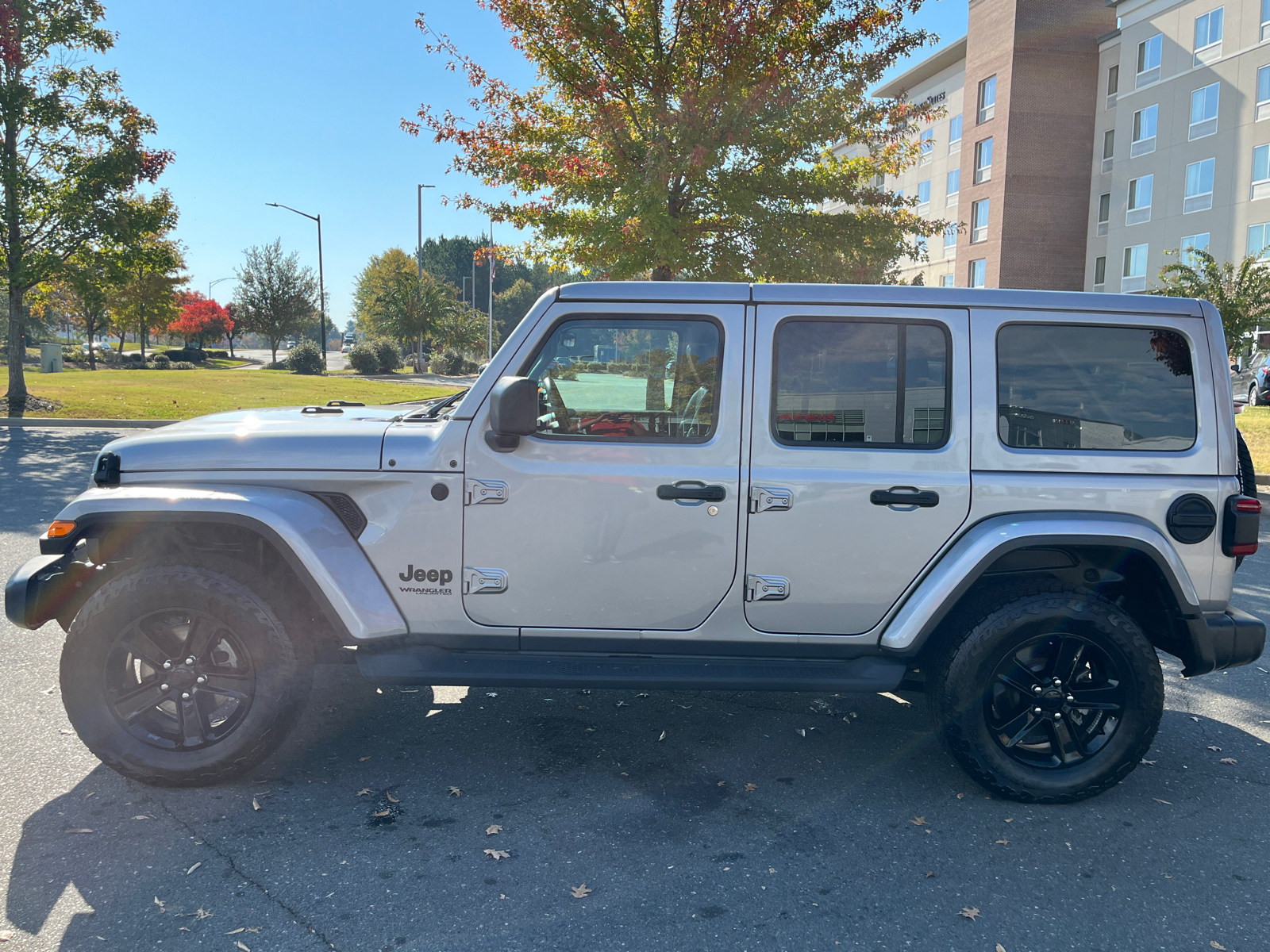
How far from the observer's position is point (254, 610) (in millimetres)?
3453

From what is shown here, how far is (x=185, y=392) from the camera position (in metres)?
24.4

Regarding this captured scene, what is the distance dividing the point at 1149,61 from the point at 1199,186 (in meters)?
6.91

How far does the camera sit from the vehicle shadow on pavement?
278 centimetres

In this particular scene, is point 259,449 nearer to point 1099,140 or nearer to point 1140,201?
point 1140,201

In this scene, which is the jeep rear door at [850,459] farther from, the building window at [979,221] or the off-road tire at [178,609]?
the building window at [979,221]

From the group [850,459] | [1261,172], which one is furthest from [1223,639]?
[1261,172]

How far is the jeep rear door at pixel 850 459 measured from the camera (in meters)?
3.55

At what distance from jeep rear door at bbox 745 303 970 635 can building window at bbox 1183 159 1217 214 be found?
3747 cm

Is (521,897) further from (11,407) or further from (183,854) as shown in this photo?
(11,407)

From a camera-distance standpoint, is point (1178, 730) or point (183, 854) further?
point (1178, 730)

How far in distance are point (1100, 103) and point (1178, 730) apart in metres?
44.6

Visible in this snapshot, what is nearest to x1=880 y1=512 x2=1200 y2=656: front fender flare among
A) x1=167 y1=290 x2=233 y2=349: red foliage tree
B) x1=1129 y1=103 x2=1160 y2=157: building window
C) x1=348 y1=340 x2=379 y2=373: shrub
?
x1=1129 y1=103 x2=1160 y2=157: building window

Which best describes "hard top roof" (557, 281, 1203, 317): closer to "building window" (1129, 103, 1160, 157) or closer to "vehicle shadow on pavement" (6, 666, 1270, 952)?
"vehicle shadow on pavement" (6, 666, 1270, 952)

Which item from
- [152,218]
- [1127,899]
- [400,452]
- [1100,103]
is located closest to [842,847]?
[1127,899]
